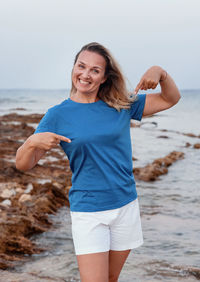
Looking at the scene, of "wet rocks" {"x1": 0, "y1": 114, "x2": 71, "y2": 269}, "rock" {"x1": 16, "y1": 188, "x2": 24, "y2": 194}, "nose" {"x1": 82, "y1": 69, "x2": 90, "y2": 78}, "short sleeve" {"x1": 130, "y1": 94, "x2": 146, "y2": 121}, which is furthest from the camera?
"rock" {"x1": 16, "y1": 188, "x2": 24, "y2": 194}

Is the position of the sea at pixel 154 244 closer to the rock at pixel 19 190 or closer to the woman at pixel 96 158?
the rock at pixel 19 190

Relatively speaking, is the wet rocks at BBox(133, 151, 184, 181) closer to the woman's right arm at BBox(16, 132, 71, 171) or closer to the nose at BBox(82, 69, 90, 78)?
the nose at BBox(82, 69, 90, 78)

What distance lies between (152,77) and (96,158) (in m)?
0.77

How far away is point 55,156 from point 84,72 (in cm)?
1112

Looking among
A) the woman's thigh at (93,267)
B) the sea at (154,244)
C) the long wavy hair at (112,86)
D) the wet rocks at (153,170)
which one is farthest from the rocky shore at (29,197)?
the long wavy hair at (112,86)

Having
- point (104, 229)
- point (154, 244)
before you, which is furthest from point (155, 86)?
point (154, 244)

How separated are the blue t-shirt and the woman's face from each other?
16cm

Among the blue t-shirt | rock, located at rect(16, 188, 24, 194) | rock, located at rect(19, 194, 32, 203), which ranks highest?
the blue t-shirt

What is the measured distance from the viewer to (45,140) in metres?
2.44

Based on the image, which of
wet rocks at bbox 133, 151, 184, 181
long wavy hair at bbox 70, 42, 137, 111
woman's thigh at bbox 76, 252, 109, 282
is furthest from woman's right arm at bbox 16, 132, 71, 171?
wet rocks at bbox 133, 151, 184, 181

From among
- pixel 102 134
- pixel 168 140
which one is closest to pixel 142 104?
pixel 102 134

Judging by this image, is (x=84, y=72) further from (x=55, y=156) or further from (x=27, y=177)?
(x=55, y=156)

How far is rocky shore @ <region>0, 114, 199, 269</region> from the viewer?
5199 mm

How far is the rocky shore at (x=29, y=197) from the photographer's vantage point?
5199 millimetres
